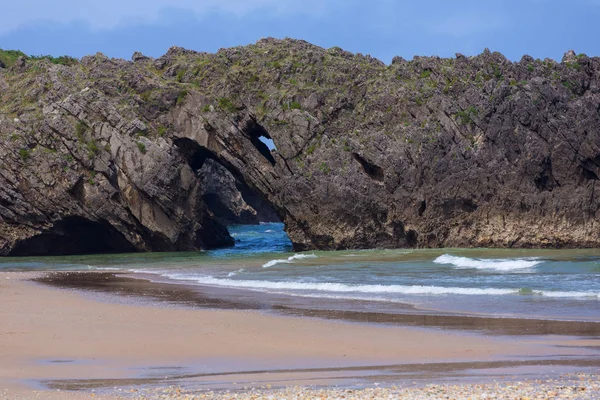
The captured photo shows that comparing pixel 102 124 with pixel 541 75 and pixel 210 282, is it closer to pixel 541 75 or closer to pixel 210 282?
pixel 210 282

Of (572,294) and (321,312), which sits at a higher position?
(321,312)

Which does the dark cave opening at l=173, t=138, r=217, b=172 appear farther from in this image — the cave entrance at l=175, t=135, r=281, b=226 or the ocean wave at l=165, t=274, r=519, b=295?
the ocean wave at l=165, t=274, r=519, b=295

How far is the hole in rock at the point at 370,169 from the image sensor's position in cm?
4669

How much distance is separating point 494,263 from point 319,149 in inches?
682

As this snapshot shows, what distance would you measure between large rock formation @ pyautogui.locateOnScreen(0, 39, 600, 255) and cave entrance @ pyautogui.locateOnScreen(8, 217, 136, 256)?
13 cm

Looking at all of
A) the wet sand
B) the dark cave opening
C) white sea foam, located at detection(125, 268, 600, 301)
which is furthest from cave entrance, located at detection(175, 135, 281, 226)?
the wet sand

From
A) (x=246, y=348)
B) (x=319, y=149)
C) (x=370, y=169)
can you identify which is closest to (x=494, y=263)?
(x=370, y=169)

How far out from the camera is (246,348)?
13312mm

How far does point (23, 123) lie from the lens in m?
48.6

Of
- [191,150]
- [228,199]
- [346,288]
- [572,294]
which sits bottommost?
[572,294]

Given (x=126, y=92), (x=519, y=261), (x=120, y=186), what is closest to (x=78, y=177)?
(x=120, y=186)

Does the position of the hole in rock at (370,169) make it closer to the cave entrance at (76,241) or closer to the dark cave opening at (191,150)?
the dark cave opening at (191,150)

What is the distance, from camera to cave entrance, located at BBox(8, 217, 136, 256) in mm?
48688

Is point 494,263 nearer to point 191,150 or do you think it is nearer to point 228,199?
point 191,150
